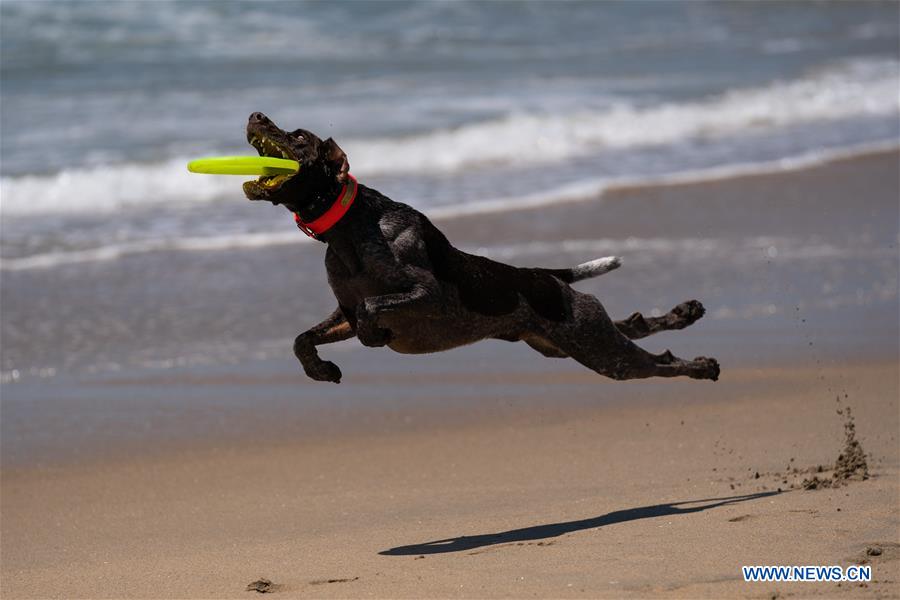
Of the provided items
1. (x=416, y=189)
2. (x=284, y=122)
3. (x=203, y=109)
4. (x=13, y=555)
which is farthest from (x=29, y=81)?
(x=13, y=555)

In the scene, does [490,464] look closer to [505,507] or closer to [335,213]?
[505,507]

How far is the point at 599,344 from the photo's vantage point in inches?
258

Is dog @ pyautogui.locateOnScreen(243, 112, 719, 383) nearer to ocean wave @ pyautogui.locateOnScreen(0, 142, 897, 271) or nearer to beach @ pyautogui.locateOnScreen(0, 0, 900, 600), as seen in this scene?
beach @ pyautogui.locateOnScreen(0, 0, 900, 600)

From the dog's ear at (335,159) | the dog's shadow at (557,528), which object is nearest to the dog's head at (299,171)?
the dog's ear at (335,159)

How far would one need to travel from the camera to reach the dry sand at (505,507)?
5379 mm

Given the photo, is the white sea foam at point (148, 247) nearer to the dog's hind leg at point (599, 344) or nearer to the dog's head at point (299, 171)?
the dog's hind leg at point (599, 344)

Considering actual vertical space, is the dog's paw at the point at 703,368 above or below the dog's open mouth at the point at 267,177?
below

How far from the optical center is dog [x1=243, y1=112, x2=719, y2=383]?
5.71 metres

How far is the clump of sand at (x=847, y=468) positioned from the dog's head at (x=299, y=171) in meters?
2.78

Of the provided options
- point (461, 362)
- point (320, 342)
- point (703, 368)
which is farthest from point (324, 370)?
point (461, 362)

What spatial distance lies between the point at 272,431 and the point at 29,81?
1579 centimetres

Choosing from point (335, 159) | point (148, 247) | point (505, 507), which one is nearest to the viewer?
point (335, 159)

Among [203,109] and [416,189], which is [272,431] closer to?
[416,189]

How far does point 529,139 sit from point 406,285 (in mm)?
12023
